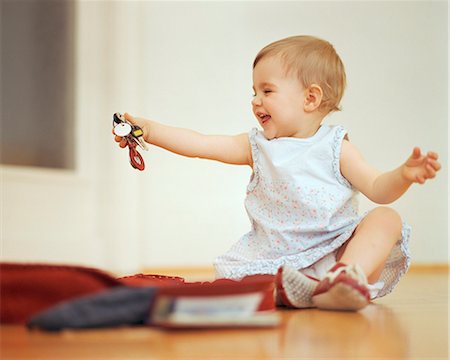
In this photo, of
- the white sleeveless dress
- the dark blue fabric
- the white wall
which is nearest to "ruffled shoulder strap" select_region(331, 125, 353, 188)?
the white sleeveless dress

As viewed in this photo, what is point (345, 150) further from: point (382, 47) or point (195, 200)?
point (382, 47)

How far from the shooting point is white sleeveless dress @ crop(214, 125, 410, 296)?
131 cm

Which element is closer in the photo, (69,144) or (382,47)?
(69,144)

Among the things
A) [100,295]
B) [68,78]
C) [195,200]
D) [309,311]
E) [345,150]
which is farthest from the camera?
[195,200]

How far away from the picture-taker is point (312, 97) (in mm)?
1394

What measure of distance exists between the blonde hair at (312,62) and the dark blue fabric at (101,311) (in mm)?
731

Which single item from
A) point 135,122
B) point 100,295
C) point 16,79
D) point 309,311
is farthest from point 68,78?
point 100,295

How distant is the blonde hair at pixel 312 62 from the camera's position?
138 cm

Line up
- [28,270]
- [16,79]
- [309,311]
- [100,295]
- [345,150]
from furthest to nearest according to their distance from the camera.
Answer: [16,79], [345,150], [309,311], [28,270], [100,295]

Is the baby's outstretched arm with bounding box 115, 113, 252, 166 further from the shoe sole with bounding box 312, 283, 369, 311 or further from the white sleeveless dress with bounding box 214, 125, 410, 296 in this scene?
the shoe sole with bounding box 312, 283, 369, 311

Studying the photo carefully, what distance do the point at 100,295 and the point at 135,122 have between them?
25.9 inches

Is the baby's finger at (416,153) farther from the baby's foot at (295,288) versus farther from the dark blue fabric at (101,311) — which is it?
the dark blue fabric at (101,311)

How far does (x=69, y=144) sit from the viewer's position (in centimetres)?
278

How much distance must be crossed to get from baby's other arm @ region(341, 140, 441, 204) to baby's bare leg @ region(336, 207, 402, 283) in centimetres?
4
